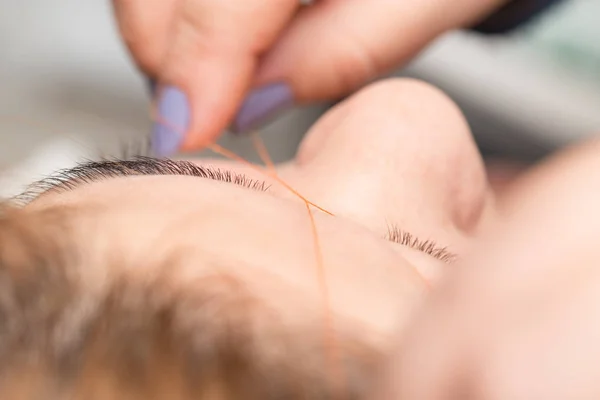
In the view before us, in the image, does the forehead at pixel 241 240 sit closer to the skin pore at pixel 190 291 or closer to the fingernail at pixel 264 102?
the skin pore at pixel 190 291

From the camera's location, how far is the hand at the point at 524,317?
6.3 inches

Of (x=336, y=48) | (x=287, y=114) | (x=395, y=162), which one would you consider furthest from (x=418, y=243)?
(x=287, y=114)

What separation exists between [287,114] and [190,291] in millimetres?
421

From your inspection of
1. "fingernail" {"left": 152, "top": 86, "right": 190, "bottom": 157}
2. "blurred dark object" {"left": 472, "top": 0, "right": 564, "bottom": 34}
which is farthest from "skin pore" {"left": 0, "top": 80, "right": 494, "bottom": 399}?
"blurred dark object" {"left": 472, "top": 0, "right": 564, "bottom": 34}

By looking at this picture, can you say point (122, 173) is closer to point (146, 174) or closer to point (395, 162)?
point (146, 174)

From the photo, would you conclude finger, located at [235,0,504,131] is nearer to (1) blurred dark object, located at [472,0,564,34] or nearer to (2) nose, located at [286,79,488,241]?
(2) nose, located at [286,79,488,241]

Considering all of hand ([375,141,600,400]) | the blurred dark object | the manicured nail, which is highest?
the blurred dark object

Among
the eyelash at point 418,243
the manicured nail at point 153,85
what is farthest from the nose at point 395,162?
the manicured nail at point 153,85

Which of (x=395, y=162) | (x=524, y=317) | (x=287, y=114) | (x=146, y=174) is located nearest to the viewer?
(x=524, y=317)

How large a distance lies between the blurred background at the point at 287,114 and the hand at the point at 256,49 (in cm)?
12

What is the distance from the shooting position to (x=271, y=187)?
37cm

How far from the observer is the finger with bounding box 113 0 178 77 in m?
0.49

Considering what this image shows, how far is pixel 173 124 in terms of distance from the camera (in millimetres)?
449

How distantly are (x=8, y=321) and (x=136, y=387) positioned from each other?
0.20 feet
